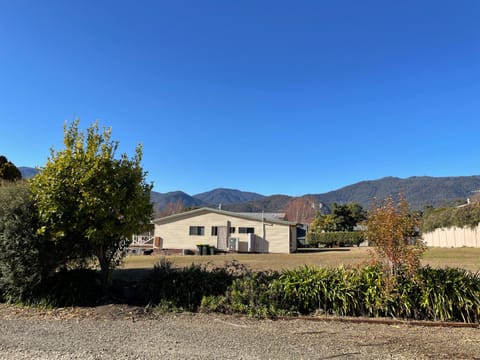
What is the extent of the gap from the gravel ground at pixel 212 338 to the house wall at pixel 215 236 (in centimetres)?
1966

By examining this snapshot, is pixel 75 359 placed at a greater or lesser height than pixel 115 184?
lesser

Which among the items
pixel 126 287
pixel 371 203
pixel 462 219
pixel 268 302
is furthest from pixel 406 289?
pixel 462 219

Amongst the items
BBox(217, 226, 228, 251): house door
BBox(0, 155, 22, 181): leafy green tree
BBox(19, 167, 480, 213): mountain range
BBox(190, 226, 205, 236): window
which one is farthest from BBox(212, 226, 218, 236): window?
BBox(19, 167, 480, 213): mountain range

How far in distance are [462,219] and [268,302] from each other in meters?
27.9

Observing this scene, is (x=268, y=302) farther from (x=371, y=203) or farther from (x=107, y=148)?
(x=107, y=148)

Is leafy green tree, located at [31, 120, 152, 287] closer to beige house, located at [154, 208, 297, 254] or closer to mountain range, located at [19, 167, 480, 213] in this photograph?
beige house, located at [154, 208, 297, 254]

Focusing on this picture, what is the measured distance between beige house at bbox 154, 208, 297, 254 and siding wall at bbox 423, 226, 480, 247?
45.4ft

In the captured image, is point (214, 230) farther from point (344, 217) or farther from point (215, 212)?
point (344, 217)

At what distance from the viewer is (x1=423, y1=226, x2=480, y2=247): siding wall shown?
27.1 m

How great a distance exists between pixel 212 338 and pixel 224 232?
69.2ft

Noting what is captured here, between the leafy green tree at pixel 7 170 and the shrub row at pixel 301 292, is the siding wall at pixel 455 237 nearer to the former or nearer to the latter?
the shrub row at pixel 301 292

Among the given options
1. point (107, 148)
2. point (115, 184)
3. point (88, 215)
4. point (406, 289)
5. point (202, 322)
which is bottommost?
point (202, 322)

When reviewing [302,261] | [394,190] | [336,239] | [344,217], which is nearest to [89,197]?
[302,261]

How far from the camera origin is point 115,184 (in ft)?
26.4
